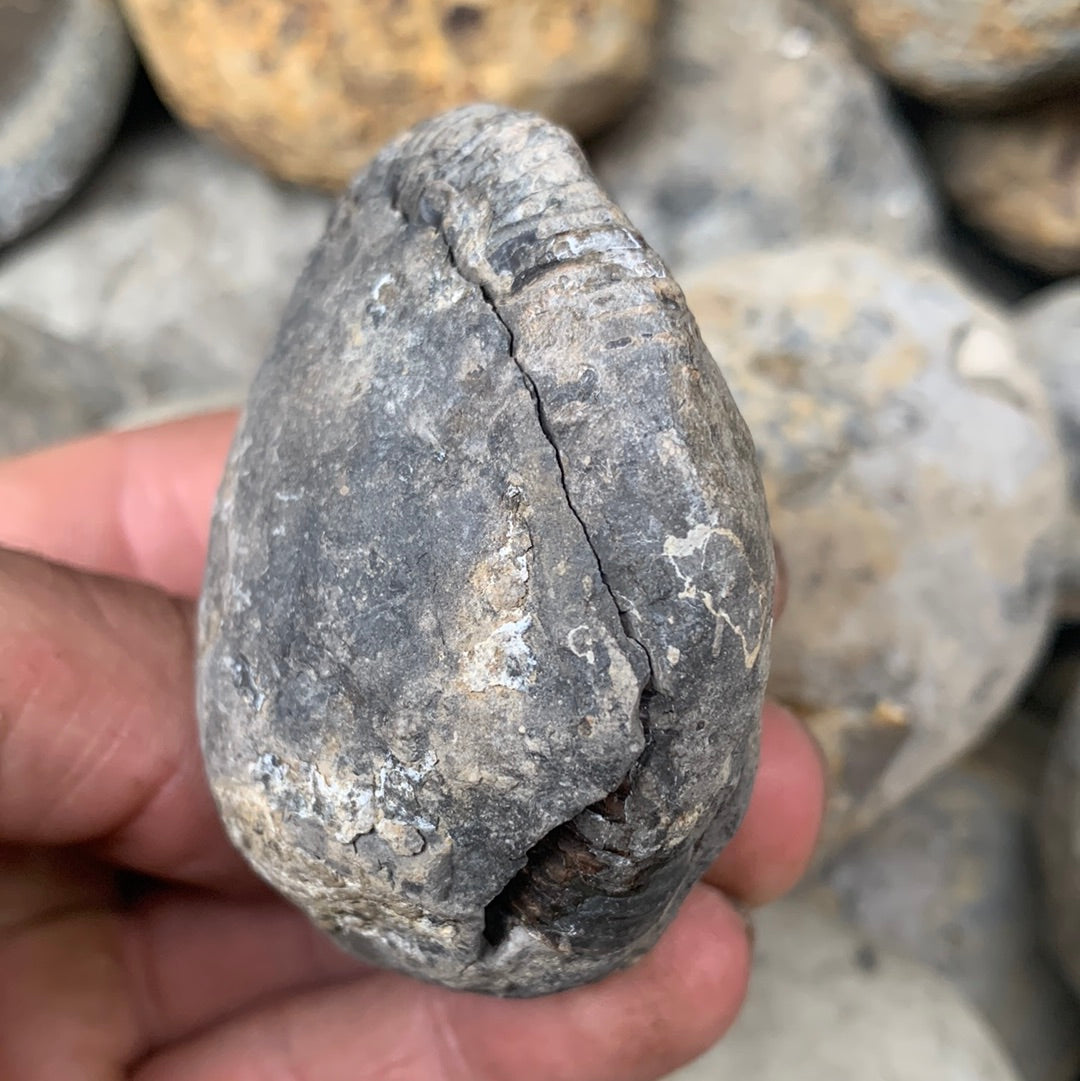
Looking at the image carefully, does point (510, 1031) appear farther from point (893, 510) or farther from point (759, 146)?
point (759, 146)

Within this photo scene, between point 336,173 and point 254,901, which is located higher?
point 336,173

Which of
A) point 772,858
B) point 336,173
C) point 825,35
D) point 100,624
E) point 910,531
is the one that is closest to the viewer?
point 100,624

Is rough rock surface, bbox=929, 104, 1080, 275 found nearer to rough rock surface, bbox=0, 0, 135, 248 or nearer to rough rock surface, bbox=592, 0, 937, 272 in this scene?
rough rock surface, bbox=592, 0, 937, 272

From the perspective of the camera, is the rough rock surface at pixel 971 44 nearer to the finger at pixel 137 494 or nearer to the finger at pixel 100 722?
the finger at pixel 137 494

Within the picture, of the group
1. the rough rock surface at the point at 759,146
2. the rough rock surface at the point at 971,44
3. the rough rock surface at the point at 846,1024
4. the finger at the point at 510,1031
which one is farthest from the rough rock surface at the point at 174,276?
the rough rock surface at the point at 846,1024

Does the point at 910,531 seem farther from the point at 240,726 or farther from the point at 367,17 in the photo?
the point at 367,17

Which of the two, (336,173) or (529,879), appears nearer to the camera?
(529,879)

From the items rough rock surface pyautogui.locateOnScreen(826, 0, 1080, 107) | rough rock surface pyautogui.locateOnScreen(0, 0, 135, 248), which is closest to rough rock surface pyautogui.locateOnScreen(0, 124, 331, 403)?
rough rock surface pyautogui.locateOnScreen(0, 0, 135, 248)

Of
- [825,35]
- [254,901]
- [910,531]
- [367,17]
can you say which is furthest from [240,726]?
[825,35]
